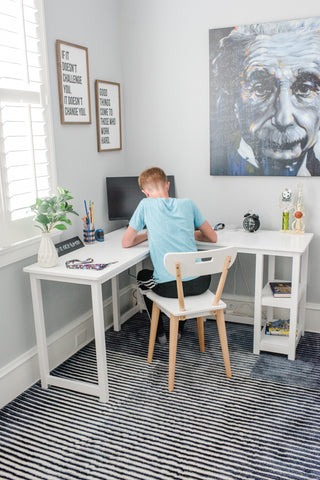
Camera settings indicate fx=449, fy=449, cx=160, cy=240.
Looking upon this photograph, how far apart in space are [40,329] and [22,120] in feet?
3.84

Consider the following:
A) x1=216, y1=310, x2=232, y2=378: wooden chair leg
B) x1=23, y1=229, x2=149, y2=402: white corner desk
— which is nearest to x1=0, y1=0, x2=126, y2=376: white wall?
x1=23, y1=229, x2=149, y2=402: white corner desk

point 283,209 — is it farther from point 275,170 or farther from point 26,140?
point 26,140

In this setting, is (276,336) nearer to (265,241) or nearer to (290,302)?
(290,302)

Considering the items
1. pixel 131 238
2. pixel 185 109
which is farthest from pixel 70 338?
pixel 185 109

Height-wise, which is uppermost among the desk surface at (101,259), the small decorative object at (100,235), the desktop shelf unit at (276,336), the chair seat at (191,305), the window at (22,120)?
the window at (22,120)

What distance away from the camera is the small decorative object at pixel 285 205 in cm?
310

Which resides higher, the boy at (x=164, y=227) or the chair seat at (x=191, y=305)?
the boy at (x=164, y=227)

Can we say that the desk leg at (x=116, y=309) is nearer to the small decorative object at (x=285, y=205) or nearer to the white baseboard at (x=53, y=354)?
the white baseboard at (x=53, y=354)

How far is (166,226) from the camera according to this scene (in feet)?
8.71

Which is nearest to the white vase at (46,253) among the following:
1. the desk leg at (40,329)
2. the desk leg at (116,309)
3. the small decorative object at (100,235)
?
the desk leg at (40,329)

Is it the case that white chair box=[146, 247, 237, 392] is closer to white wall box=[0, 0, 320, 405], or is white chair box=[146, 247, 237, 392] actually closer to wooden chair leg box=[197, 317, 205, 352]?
wooden chair leg box=[197, 317, 205, 352]

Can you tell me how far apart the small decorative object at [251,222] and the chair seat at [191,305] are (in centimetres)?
65

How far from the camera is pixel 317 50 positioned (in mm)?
2906

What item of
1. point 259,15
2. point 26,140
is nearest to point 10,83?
point 26,140
